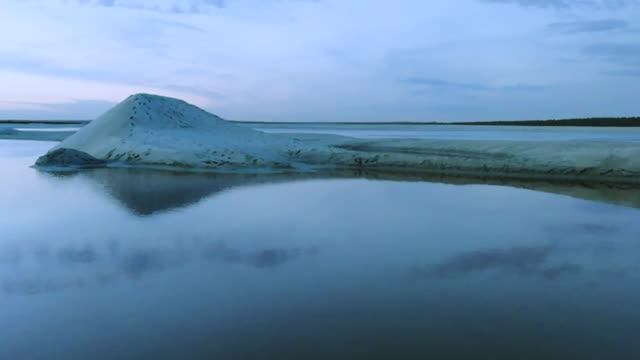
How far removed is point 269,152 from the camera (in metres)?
17.2

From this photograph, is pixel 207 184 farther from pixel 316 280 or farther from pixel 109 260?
pixel 316 280

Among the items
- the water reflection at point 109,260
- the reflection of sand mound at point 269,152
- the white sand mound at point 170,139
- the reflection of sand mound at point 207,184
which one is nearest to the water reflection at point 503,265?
the water reflection at point 109,260

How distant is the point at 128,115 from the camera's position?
1923 centimetres

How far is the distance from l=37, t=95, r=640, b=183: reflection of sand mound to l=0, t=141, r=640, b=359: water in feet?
17.6

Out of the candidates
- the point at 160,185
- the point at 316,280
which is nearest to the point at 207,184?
the point at 160,185

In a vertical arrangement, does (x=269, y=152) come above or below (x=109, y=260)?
above

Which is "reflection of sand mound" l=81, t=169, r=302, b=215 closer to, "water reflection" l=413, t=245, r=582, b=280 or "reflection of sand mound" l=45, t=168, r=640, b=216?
"reflection of sand mound" l=45, t=168, r=640, b=216

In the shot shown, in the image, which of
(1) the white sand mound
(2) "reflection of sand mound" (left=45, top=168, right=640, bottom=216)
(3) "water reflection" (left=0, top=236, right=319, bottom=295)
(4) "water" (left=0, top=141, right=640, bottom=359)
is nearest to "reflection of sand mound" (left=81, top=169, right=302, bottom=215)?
(2) "reflection of sand mound" (left=45, top=168, right=640, bottom=216)

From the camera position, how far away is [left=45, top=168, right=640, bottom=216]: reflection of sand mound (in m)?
9.12

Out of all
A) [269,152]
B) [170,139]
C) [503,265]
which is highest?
[170,139]

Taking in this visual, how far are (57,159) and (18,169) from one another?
110 cm

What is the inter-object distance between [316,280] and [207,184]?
759cm

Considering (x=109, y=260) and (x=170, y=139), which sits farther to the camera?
(x=170, y=139)

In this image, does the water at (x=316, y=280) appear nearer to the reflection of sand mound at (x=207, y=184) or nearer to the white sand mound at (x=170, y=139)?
the reflection of sand mound at (x=207, y=184)
